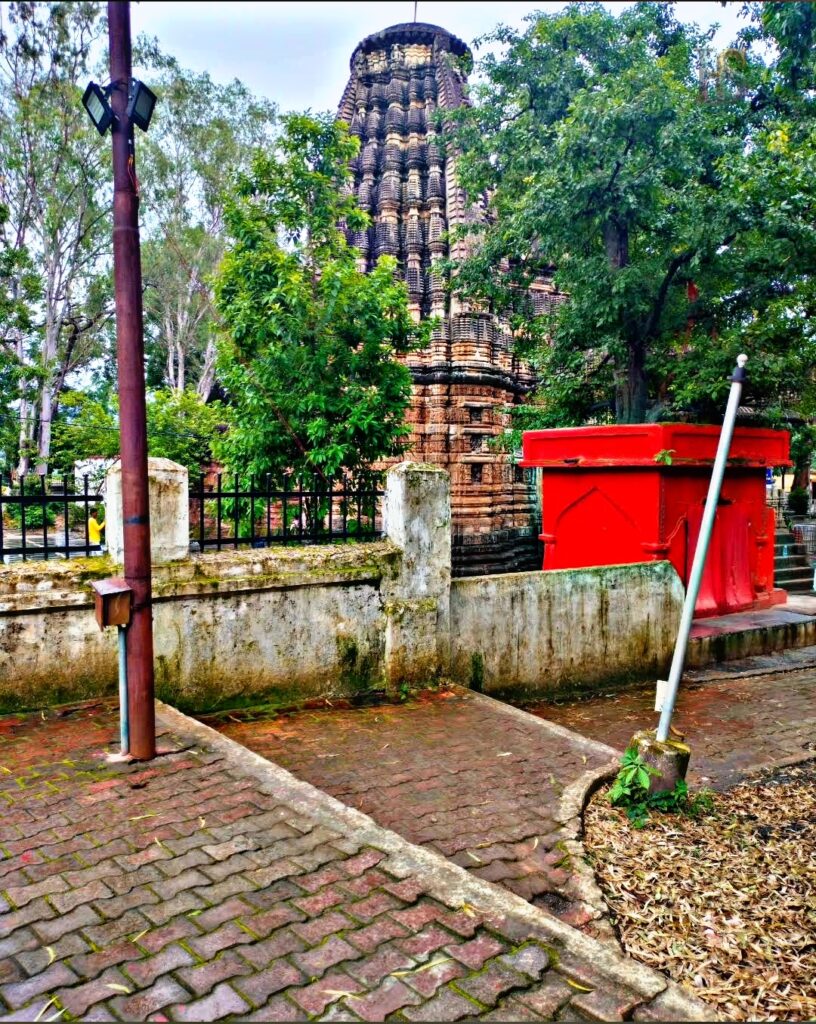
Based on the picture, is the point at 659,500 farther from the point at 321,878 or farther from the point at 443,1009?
the point at 443,1009

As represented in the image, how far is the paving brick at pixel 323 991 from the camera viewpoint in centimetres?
240

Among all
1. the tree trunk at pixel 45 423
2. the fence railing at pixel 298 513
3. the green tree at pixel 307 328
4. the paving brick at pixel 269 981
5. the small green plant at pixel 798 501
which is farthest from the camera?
the small green plant at pixel 798 501

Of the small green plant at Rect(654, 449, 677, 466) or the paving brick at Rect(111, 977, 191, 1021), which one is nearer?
the paving brick at Rect(111, 977, 191, 1021)

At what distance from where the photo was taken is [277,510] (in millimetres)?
11430

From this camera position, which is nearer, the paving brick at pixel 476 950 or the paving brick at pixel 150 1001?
the paving brick at pixel 150 1001

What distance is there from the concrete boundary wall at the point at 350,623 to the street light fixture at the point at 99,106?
9.68 ft

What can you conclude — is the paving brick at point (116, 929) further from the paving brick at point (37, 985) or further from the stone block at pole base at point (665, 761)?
the stone block at pole base at point (665, 761)

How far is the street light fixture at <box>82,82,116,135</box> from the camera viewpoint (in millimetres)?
4211

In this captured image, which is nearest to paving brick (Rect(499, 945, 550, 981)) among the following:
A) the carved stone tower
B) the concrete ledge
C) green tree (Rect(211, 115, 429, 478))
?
green tree (Rect(211, 115, 429, 478))

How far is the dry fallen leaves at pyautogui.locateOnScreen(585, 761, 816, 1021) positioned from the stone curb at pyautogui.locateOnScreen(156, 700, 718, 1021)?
33cm

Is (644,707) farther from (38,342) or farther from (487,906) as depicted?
(38,342)

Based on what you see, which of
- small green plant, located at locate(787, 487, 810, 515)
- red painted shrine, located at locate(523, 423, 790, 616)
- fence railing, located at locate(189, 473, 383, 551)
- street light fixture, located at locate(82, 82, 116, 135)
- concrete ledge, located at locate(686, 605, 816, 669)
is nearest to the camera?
street light fixture, located at locate(82, 82, 116, 135)

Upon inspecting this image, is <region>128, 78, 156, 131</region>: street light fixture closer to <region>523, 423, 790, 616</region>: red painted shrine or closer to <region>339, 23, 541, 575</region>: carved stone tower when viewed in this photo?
<region>523, 423, 790, 616</region>: red painted shrine

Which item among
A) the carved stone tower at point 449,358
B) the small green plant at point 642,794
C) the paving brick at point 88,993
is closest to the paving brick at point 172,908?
the paving brick at point 88,993
